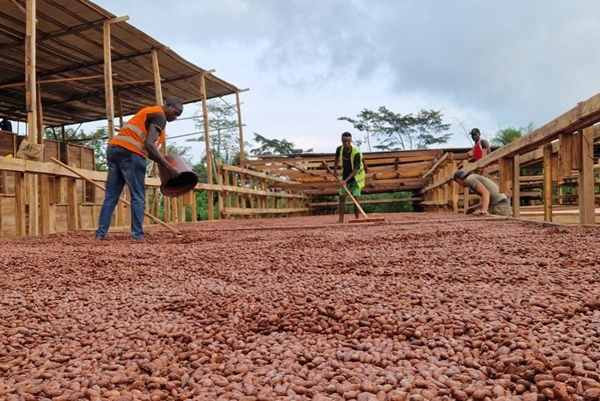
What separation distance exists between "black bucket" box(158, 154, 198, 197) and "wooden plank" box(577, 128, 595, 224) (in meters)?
3.47

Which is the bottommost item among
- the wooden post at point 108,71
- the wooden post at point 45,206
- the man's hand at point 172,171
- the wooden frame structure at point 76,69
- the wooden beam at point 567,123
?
the wooden post at point 45,206

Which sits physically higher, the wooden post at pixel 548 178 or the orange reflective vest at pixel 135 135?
the orange reflective vest at pixel 135 135

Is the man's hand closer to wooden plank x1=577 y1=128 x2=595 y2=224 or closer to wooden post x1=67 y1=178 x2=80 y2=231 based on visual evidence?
wooden post x1=67 y1=178 x2=80 y2=231

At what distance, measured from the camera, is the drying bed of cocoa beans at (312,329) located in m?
1.00

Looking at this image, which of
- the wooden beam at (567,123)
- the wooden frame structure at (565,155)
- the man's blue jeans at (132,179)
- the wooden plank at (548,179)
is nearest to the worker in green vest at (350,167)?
the wooden frame structure at (565,155)

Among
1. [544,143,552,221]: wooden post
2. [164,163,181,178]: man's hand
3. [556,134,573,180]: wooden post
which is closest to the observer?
[556,134,573,180]: wooden post

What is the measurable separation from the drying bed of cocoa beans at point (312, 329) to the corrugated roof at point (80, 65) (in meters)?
5.36

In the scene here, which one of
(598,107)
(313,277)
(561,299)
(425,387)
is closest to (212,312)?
(313,277)

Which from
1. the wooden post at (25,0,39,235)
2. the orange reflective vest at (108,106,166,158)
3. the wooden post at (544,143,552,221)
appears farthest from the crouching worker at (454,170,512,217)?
the wooden post at (25,0,39,235)

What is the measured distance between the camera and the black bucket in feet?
14.8

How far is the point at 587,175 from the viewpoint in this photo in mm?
3729

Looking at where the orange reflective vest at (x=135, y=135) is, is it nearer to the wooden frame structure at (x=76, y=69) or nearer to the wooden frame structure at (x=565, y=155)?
the wooden frame structure at (x=76, y=69)

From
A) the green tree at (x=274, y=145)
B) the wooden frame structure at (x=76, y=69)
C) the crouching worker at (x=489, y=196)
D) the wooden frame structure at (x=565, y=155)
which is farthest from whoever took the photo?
the green tree at (x=274, y=145)

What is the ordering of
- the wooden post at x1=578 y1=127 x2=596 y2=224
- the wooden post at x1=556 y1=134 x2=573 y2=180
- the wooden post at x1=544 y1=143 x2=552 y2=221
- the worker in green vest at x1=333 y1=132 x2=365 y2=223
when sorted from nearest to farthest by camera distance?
the wooden post at x1=578 y1=127 x2=596 y2=224
the wooden post at x1=556 y1=134 x2=573 y2=180
the wooden post at x1=544 y1=143 x2=552 y2=221
the worker in green vest at x1=333 y1=132 x2=365 y2=223
